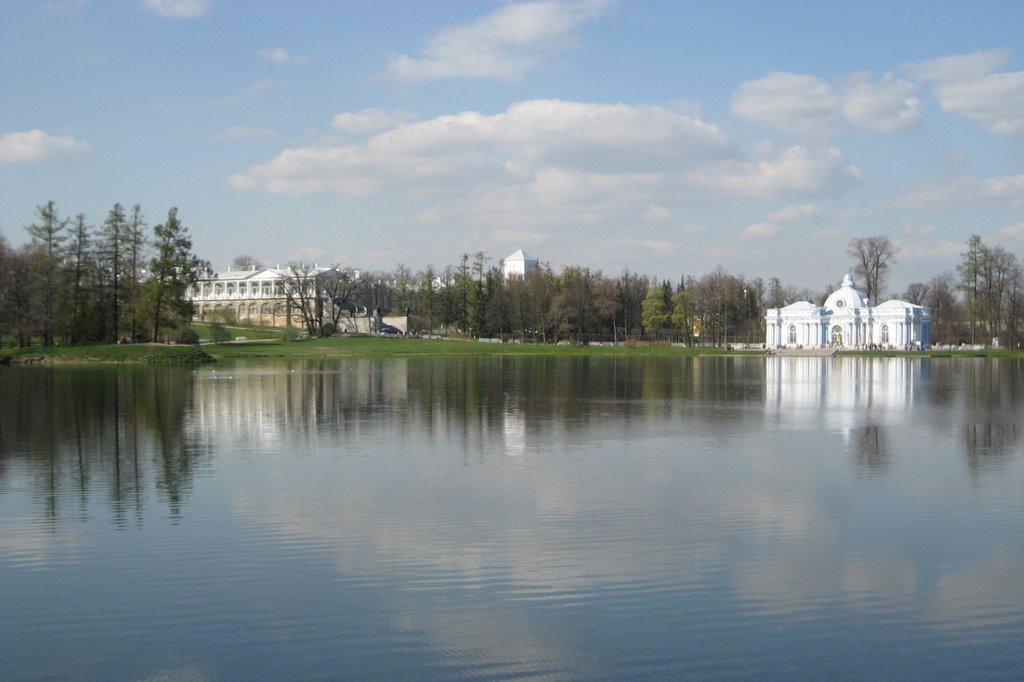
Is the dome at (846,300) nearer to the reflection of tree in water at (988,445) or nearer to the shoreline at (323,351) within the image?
the shoreline at (323,351)

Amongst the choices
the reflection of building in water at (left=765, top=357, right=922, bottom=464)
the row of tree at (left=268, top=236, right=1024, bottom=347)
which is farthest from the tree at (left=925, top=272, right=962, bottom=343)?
the reflection of building in water at (left=765, top=357, right=922, bottom=464)

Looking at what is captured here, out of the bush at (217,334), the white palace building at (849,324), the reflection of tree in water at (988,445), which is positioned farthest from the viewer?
the white palace building at (849,324)

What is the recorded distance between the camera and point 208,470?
18.0 meters

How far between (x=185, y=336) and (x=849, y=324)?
78326mm

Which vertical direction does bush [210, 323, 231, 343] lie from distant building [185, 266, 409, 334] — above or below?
below

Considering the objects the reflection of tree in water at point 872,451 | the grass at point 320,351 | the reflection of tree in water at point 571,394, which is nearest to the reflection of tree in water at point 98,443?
the reflection of tree in water at point 571,394

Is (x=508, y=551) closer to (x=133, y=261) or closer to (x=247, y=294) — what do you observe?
(x=133, y=261)

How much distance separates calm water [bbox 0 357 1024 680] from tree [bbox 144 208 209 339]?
176 ft

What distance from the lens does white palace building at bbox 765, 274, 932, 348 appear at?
114 metres

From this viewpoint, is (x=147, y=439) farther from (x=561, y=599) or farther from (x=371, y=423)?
(x=561, y=599)

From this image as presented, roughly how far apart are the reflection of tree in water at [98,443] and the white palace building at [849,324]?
3624 inches

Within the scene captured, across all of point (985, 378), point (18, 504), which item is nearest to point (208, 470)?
point (18, 504)

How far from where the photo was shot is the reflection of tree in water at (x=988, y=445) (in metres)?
19.3

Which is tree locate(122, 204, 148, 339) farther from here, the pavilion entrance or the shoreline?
the pavilion entrance
